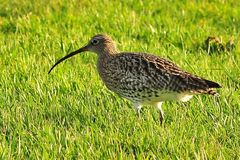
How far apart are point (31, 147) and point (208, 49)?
401 cm

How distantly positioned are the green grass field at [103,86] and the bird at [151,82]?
147mm

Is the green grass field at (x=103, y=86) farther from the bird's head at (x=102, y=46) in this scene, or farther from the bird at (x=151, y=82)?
the bird's head at (x=102, y=46)

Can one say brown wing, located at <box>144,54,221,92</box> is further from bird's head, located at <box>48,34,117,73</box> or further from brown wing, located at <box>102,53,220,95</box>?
bird's head, located at <box>48,34,117,73</box>

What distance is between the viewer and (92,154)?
5.88 metres

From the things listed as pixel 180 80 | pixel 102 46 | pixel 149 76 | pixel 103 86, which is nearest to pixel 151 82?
pixel 149 76

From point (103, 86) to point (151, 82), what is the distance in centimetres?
105

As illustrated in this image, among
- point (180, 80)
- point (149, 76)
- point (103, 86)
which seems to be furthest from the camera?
point (103, 86)

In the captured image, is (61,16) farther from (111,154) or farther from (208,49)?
(111,154)

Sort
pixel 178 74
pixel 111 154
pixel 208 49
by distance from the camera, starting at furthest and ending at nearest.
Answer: pixel 208 49 < pixel 178 74 < pixel 111 154

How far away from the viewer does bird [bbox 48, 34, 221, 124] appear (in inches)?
279

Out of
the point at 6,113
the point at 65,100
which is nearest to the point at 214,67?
the point at 65,100

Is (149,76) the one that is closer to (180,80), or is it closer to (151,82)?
(151,82)

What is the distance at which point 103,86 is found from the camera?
8109 mm

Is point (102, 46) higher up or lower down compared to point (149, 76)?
higher up
